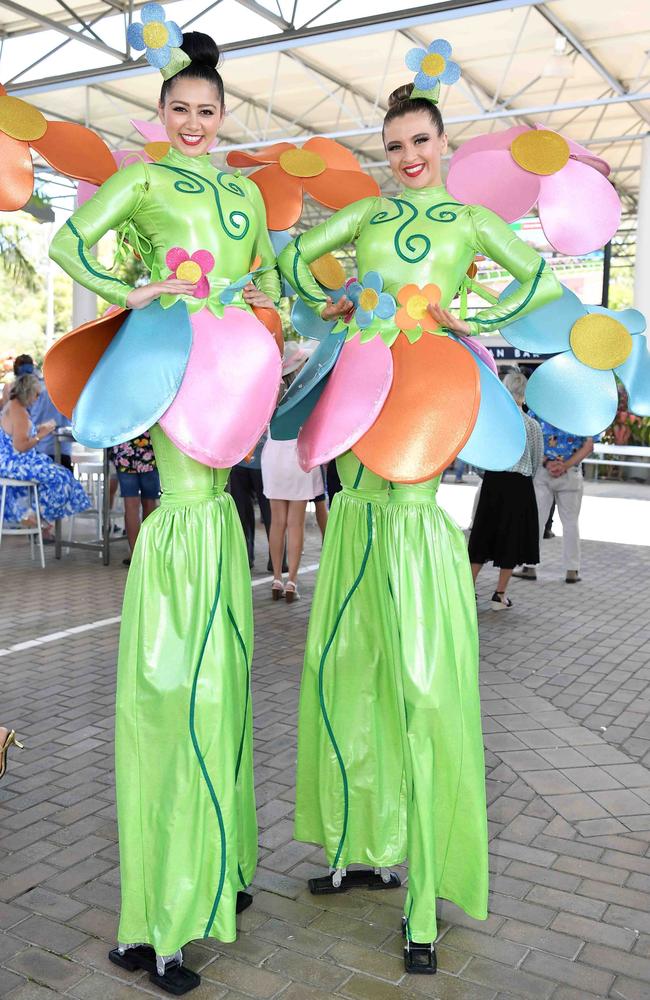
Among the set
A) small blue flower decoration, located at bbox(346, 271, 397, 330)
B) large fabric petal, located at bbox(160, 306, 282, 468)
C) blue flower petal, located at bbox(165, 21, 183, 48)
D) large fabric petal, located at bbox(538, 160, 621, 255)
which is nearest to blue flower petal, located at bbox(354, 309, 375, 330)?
small blue flower decoration, located at bbox(346, 271, 397, 330)

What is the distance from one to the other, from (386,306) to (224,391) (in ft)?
1.50

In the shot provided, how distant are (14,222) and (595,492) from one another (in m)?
16.6

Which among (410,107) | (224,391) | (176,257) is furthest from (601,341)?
(176,257)

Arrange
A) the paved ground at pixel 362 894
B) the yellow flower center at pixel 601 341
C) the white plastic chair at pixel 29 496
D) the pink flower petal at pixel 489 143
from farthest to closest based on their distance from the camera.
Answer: the white plastic chair at pixel 29 496 → the pink flower petal at pixel 489 143 → the yellow flower center at pixel 601 341 → the paved ground at pixel 362 894

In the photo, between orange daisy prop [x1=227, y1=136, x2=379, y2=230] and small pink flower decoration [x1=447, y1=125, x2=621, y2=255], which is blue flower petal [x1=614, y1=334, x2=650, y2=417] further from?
orange daisy prop [x1=227, y1=136, x2=379, y2=230]

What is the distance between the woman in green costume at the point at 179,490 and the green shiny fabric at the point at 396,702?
0.36 meters

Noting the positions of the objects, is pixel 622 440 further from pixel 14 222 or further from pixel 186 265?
pixel 14 222

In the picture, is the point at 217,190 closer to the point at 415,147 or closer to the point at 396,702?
the point at 415,147

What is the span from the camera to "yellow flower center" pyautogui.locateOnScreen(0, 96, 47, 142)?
2287 millimetres

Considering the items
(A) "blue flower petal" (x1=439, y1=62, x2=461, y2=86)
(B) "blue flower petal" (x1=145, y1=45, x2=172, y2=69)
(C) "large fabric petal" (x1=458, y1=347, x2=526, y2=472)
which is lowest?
(C) "large fabric petal" (x1=458, y1=347, x2=526, y2=472)

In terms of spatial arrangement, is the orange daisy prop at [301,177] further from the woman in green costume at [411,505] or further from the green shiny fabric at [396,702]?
the green shiny fabric at [396,702]

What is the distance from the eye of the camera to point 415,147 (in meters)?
2.40

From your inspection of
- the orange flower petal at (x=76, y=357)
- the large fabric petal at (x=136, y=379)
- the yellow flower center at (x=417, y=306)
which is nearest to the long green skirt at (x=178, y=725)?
the large fabric petal at (x=136, y=379)

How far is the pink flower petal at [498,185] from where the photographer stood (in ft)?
8.53
